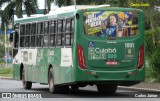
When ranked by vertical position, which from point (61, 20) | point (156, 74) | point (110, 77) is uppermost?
point (61, 20)

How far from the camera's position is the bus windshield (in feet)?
74.7

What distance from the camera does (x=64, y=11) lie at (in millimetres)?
24375

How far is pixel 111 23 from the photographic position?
23.1 metres

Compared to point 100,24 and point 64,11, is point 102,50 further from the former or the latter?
point 64,11

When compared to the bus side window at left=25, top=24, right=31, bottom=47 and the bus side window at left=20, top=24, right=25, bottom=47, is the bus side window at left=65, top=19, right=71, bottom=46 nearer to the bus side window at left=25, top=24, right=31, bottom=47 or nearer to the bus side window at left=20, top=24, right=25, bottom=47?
the bus side window at left=25, top=24, right=31, bottom=47

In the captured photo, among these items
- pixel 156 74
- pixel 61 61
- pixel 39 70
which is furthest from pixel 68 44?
pixel 156 74

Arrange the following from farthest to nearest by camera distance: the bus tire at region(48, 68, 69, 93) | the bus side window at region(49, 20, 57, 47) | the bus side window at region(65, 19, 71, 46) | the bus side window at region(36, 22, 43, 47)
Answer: the bus side window at region(36, 22, 43, 47) → the bus side window at region(49, 20, 57, 47) → the bus tire at region(48, 68, 69, 93) → the bus side window at region(65, 19, 71, 46)

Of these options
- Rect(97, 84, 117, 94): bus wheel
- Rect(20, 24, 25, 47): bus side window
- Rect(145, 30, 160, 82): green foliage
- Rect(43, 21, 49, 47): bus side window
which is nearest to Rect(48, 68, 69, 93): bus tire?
Rect(43, 21, 49, 47): bus side window

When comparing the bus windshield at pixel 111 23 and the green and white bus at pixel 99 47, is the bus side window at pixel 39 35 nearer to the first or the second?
the green and white bus at pixel 99 47

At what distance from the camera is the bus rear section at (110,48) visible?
74.2ft

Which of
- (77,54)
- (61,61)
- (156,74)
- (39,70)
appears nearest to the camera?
(77,54)

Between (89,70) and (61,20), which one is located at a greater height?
(61,20)

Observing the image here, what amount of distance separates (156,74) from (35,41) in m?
7.92

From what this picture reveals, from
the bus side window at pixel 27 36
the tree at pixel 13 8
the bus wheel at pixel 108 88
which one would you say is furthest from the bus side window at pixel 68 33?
the tree at pixel 13 8
